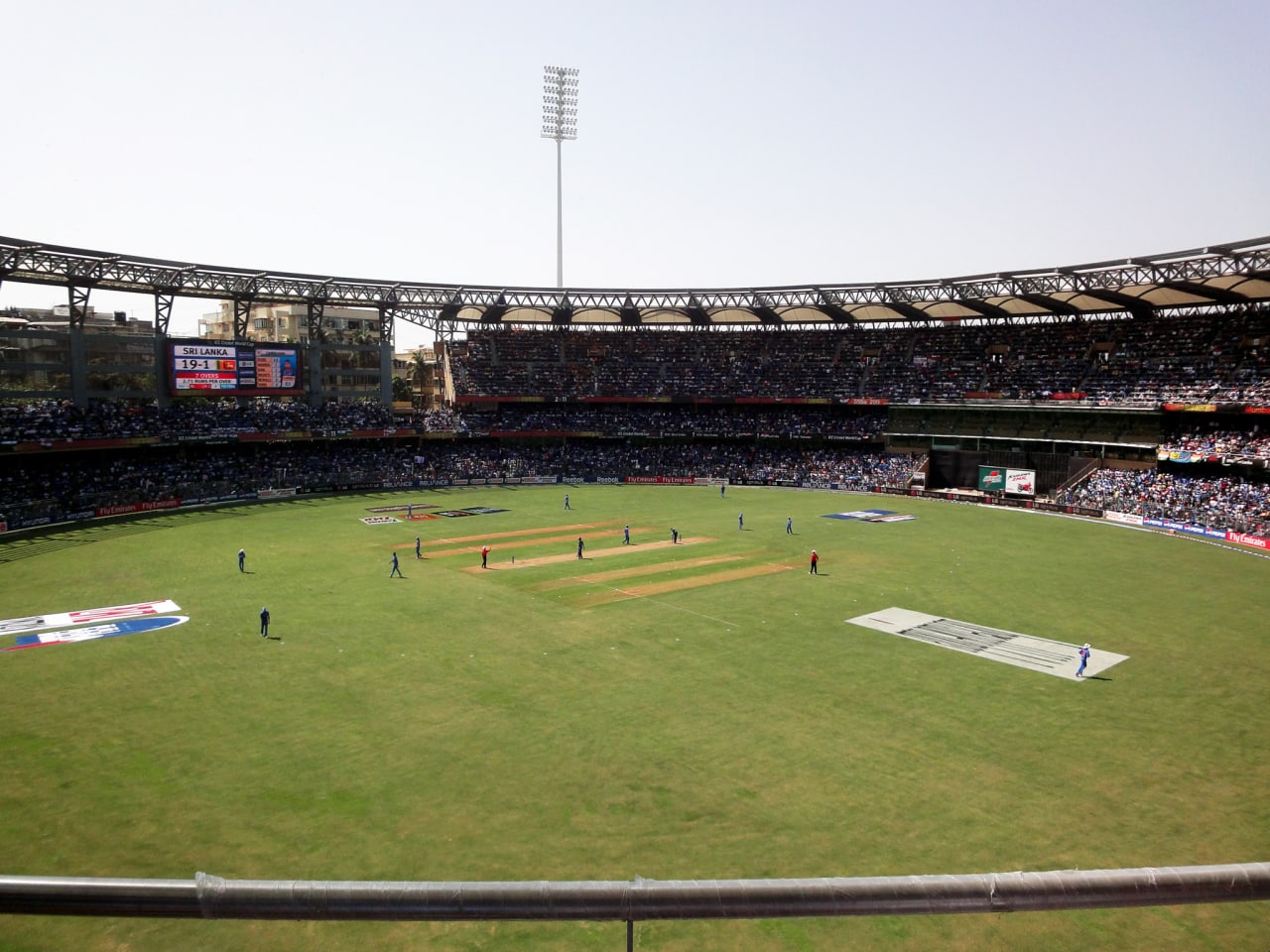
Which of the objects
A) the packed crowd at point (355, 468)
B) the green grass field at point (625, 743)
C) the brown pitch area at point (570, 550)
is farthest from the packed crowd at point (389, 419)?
the brown pitch area at point (570, 550)

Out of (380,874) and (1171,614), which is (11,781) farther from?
(1171,614)

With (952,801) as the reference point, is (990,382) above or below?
above

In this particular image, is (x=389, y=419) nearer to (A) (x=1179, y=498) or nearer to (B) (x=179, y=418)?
(B) (x=179, y=418)

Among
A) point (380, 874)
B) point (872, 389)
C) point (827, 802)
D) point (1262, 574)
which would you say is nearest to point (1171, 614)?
point (1262, 574)

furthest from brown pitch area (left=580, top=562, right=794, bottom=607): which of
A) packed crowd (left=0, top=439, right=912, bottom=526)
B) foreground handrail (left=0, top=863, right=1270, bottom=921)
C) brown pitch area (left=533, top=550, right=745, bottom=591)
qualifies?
packed crowd (left=0, top=439, right=912, bottom=526)

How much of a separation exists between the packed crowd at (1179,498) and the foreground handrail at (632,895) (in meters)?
53.7

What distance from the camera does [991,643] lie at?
87.1 ft

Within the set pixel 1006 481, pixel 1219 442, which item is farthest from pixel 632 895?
pixel 1006 481

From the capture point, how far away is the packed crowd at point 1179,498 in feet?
161

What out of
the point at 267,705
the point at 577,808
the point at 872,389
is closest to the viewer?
the point at 577,808

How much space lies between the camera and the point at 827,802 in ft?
52.9

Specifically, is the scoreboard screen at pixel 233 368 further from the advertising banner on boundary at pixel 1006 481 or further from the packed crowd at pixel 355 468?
the advertising banner on boundary at pixel 1006 481

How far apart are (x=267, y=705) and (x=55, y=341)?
Result: 165 ft

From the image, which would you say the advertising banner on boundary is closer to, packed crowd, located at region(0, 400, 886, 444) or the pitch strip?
packed crowd, located at region(0, 400, 886, 444)
